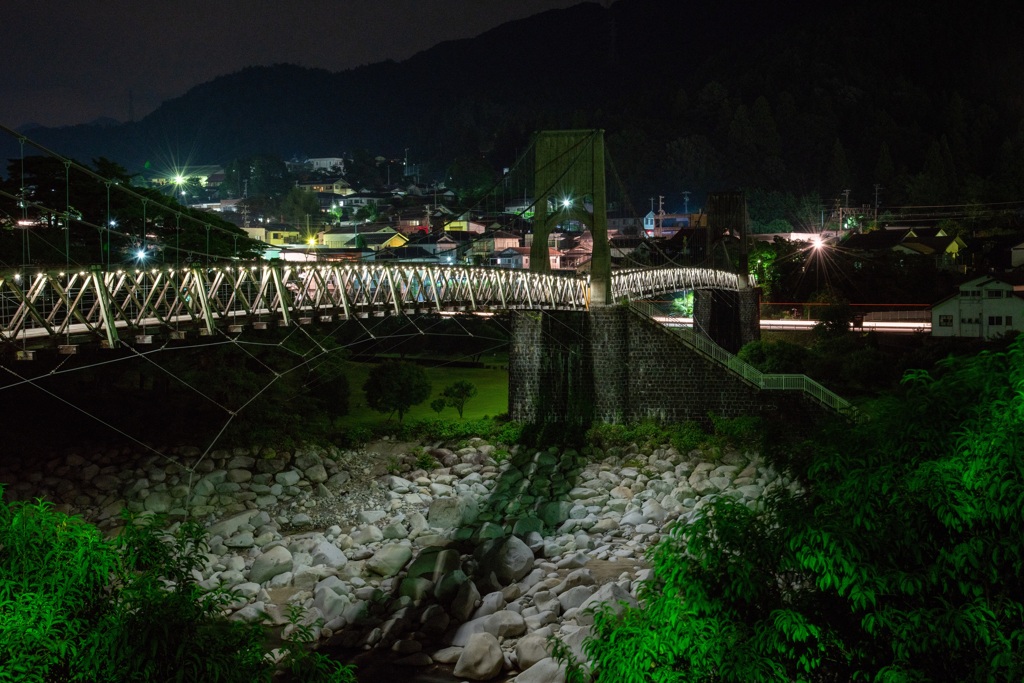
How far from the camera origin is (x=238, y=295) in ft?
60.8

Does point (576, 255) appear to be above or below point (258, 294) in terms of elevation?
above

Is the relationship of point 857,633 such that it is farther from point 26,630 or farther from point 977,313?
point 977,313

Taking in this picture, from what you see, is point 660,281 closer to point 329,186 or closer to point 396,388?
point 396,388

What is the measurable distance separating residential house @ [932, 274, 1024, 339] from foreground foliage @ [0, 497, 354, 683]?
2880cm

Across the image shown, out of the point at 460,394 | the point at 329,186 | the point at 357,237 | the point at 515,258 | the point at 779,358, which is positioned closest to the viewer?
the point at 460,394

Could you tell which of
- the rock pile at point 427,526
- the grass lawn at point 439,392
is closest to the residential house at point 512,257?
the grass lawn at point 439,392

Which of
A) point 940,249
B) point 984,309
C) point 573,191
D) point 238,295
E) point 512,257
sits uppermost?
point 573,191

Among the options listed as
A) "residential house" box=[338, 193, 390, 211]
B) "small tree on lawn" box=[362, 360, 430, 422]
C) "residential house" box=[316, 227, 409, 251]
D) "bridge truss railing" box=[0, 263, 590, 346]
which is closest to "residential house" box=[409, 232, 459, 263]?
"residential house" box=[316, 227, 409, 251]

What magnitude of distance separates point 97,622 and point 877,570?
6070 mm

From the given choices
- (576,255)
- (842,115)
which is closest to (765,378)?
(576,255)

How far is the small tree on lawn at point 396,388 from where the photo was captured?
27.0 metres

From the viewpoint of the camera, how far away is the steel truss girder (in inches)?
525

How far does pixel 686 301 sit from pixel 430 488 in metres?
29.6

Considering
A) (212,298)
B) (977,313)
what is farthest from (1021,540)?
(977,313)
